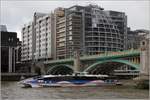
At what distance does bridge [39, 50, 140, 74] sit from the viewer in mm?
65300

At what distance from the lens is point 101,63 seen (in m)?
75.8

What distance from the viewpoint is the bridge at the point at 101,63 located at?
65300 mm

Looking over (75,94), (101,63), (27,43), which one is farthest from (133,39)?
(75,94)

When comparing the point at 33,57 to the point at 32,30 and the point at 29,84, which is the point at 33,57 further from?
the point at 29,84

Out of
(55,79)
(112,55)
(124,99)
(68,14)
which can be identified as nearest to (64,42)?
(68,14)

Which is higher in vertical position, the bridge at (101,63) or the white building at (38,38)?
the white building at (38,38)

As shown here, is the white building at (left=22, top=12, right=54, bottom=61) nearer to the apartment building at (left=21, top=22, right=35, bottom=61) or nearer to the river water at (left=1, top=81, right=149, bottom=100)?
the apartment building at (left=21, top=22, right=35, bottom=61)

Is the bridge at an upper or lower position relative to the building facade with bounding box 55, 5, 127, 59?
lower

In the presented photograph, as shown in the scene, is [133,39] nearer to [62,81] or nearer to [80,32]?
[80,32]

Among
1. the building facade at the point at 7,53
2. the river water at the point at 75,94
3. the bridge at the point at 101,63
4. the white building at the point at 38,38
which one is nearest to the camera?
the river water at the point at 75,94

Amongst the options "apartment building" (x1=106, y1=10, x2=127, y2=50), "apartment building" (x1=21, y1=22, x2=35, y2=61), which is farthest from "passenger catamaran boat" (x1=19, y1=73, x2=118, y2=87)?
"apartment building" (x1=21, y1=22, x2=35, y2=61)

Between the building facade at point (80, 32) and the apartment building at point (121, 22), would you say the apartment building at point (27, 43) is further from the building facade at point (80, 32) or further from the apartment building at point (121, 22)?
the apartment building at point (121, 22)

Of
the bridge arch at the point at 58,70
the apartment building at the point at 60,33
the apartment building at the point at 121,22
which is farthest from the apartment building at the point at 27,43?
the bridge arch at the point at 58,70

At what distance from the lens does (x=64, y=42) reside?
460 feet
